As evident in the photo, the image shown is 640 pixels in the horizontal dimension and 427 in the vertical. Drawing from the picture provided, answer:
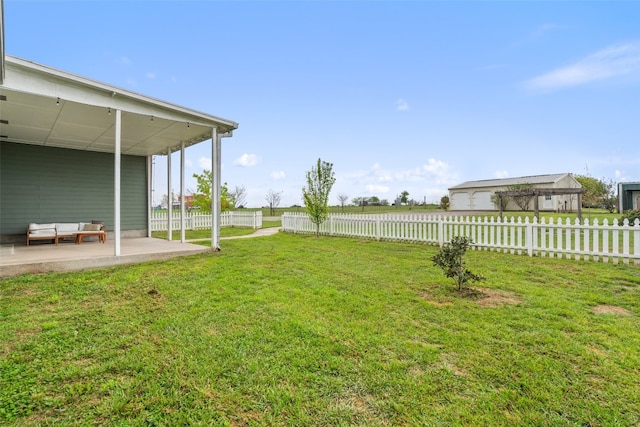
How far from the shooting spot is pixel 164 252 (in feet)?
25.0

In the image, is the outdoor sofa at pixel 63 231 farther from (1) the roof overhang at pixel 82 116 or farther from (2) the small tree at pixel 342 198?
(2) the small tree at pixel 342 198

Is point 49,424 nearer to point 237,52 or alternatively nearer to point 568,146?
point 237,52

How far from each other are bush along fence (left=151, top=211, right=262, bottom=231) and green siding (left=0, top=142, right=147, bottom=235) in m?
3.01

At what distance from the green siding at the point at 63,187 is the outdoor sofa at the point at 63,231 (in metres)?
0.58

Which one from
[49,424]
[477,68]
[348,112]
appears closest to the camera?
[49,424]

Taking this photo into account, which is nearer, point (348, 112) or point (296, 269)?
point (296, 269)

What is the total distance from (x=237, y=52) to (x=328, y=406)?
14833 millimetres

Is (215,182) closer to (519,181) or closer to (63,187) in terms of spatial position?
(63,187)

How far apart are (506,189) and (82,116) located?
2990 cm

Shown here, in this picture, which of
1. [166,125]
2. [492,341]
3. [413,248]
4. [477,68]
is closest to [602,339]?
[492,341]

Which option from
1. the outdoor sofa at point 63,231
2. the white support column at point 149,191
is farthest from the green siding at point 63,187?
the outdoor sofa at point 63,231

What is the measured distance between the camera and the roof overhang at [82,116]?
5.55m

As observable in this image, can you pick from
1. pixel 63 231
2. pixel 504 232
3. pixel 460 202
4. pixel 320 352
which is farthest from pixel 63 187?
pixel 460 202

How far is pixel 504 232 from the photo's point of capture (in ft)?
26.4
